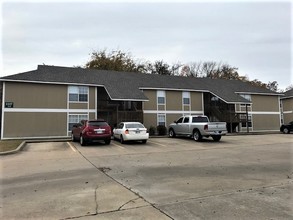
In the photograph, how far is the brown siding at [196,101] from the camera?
1199 inches

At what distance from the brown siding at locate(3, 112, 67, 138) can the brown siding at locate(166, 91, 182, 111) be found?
11.0m

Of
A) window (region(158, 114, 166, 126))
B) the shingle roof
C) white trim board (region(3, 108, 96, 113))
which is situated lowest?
window (region(158, 114, 166, 126))

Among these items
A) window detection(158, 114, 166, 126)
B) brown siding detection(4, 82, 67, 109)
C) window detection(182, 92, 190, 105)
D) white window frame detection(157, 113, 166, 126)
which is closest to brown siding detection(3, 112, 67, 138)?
brown siding detection(4, 82, 67, 109)

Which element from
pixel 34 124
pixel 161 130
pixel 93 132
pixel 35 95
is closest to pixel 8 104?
pixel 35 95

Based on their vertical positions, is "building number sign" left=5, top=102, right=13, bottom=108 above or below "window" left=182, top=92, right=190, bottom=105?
below

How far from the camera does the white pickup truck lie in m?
18.9

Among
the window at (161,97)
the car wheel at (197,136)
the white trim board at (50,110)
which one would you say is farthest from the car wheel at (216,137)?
the white trim board at (50,110)

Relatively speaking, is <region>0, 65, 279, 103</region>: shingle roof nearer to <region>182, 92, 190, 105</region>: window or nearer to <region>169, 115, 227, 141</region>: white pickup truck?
<region>182, 92, 190, 105</region>: window

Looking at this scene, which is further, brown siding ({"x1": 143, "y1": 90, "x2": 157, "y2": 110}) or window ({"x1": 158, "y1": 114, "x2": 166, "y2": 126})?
window ({"x1": 158, "y1": 114, "x2": 166, "y2": 126})

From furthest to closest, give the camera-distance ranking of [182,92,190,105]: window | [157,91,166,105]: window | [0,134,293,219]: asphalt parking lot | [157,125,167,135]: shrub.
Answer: [182,92,190,105]: window
[157,91,166,105]: window
[157,125,167,135]: shrub
[0,134,293,219]: asphalt parking lot

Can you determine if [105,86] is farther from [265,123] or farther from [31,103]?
[265,123]

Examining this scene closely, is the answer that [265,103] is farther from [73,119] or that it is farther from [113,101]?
[73,119]

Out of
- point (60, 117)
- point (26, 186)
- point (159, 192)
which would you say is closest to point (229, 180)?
point (159, 192)

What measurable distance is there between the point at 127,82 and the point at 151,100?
126 inches
